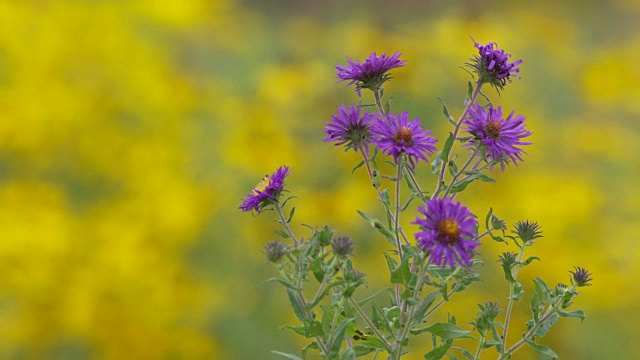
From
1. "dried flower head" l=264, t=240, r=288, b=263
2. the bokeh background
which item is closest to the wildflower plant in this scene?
"dried flower head" l=264, t=240, r=288, b=263

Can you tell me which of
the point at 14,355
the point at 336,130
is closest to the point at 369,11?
the point at 14,355

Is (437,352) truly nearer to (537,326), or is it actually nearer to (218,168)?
(537,326)

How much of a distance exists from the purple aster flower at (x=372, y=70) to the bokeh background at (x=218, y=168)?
1.90 feet

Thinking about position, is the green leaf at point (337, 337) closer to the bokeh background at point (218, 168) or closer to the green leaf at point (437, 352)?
the green leaf at point (437, 352)

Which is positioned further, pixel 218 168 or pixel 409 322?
pixel 218 168

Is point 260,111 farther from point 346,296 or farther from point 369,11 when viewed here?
point 346,296

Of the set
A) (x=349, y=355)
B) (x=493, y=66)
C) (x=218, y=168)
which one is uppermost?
(x=218, y=168)

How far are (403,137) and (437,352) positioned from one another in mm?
112

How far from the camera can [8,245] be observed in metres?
0.97

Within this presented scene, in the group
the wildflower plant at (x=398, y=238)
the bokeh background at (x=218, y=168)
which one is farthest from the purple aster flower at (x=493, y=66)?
the bokeh background at (x=218, y=168)

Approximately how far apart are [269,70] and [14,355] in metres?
0.53

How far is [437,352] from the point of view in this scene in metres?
0.44

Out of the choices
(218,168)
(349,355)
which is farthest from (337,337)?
(218,168)

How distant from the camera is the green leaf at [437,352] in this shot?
44cm
